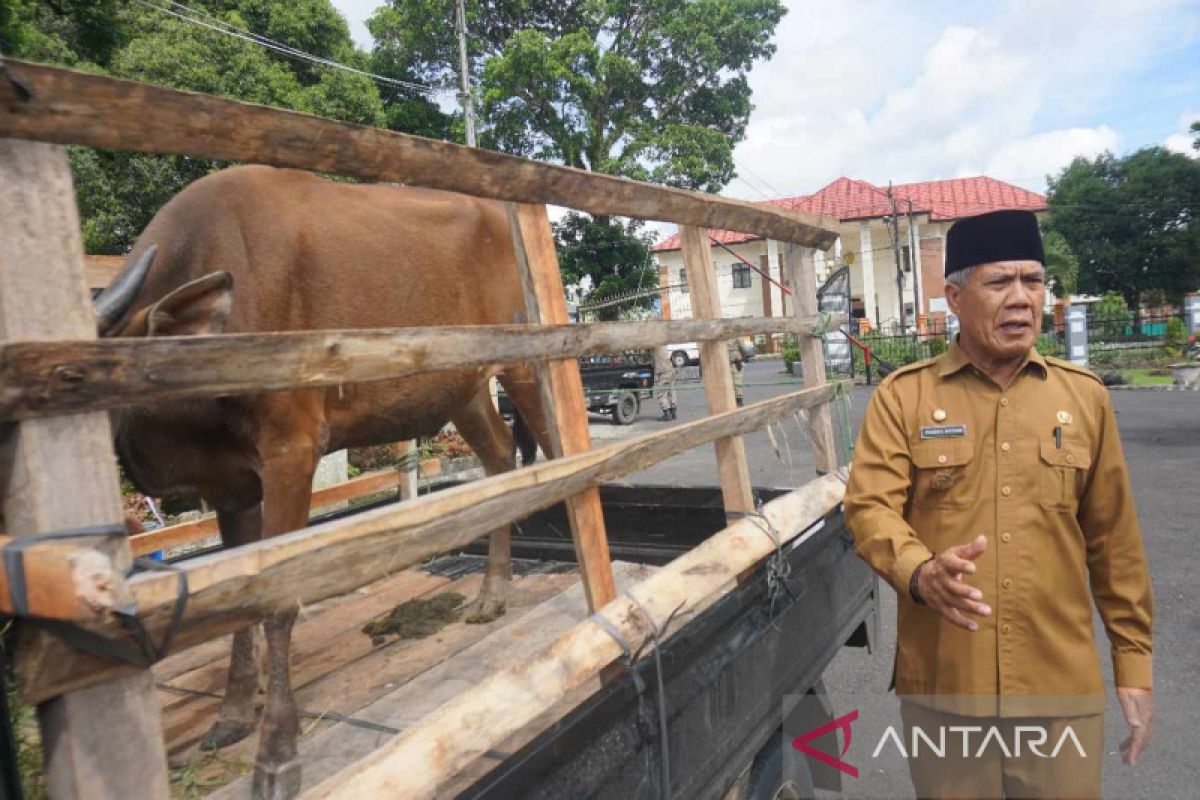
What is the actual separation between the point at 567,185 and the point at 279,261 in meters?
1.14

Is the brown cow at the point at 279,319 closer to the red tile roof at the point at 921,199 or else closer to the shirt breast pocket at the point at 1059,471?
the shirt breast pocket at the point at 1059,471

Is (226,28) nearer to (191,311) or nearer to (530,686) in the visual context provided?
(191,311)

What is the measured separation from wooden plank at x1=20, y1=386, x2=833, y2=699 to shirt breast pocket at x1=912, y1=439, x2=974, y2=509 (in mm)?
786

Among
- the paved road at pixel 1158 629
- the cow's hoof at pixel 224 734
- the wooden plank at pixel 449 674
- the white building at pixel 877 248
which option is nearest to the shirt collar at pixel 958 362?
the paved road at pixel 1158 629

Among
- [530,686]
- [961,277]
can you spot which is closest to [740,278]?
[961,277]

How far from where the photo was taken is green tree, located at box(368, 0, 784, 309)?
21656 millimetres

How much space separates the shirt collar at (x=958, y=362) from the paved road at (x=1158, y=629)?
1.13m

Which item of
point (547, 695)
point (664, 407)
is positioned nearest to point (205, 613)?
point (547, 695)

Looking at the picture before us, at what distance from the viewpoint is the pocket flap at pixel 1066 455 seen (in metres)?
1.89

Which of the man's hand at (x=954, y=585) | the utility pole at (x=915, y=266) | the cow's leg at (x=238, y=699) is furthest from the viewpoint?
the utility pole at (x=915, y=266)

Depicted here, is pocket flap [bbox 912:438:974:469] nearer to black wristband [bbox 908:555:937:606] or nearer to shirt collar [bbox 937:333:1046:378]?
shirt collar [bbox 937:333:1046:378]

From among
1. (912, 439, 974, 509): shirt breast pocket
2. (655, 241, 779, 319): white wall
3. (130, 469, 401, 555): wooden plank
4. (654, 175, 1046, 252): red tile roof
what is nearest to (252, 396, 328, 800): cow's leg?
(130, 469, 401, 555): wooden plank

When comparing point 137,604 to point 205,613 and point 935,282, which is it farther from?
point 935,282

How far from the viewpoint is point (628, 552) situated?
3.93m
